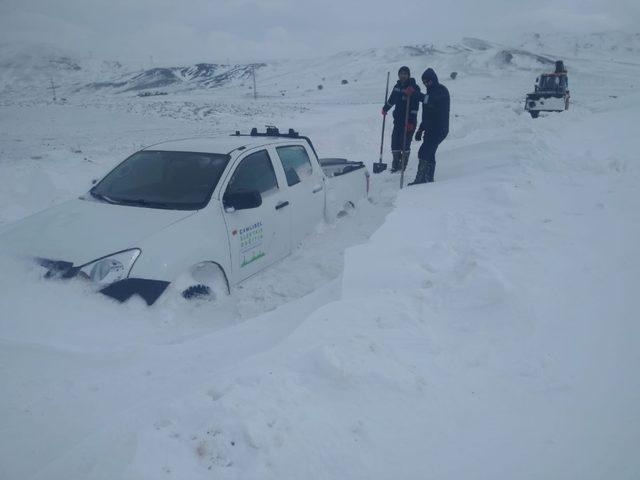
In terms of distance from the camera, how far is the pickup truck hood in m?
3.60

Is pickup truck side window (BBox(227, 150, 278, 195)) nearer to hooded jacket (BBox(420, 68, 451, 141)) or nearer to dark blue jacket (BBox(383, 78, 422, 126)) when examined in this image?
hooded jacket (BBox(420, 68, 451, 141))

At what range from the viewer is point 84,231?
3848 millimetres

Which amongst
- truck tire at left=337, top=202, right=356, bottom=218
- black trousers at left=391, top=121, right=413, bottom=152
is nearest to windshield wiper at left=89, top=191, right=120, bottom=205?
truck tire at left=337, top=202, right=356, bottom=218

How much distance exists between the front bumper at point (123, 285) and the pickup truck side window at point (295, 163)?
215cm

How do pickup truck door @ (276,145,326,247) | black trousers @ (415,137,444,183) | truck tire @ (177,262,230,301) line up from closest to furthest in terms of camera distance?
1. truck tire @ (177,262,230,301)
2. pickup truck door @ (276,145,326,247)
3. black trousers @ (415,137,444,183)

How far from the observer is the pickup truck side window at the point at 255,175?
14.8ft

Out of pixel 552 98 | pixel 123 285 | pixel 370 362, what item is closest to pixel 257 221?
pixel 123 285

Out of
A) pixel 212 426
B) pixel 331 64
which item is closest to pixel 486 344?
pixel 212 426

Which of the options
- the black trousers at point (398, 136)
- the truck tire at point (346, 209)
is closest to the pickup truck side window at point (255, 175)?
the truck tire at point (346, 209)

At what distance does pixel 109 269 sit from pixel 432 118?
6.19 meters

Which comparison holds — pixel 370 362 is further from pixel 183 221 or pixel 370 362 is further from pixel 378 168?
pixel 378 168

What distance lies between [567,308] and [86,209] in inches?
166

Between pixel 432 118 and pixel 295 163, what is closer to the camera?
pixel 295 163

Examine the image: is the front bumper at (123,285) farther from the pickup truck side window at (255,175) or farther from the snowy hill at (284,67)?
the snowy hill at (284,67)
